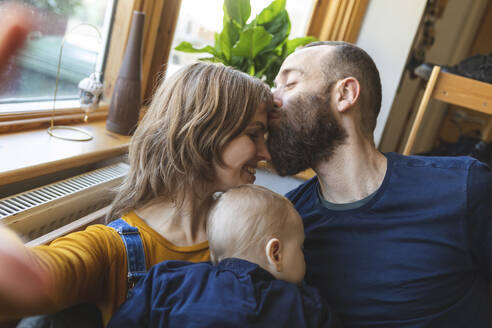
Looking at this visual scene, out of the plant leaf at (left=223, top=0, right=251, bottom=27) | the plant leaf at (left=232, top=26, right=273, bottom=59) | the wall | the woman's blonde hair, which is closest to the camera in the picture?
the woman's blonde hair

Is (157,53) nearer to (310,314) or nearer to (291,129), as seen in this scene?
(291,129)

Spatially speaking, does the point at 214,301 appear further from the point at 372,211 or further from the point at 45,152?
the point at 45,152

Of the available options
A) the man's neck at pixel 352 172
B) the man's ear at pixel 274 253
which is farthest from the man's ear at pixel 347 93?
the man's ear at pixel 274 253

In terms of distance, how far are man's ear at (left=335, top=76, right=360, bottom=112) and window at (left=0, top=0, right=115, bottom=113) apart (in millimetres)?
1004

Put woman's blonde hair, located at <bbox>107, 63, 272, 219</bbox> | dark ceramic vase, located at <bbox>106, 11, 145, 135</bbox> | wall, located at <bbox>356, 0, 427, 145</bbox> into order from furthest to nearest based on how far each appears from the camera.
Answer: wall, located at <bbox>356, 0, 427, 145</bbox> → dark ceramic vase, located at <bbox>106, 11, 145, 135</bbox> → woman's blonde hair, located at <bbox>107, 63, 272, 219</bbox>

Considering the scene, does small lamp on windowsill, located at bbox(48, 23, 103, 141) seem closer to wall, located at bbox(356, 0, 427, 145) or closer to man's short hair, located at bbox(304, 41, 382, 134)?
man's short hair, located at bbox(304, 41, 382, 134)

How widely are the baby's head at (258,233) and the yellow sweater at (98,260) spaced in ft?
0.39

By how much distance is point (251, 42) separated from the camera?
1.99 metres

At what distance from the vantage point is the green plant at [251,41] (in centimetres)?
200

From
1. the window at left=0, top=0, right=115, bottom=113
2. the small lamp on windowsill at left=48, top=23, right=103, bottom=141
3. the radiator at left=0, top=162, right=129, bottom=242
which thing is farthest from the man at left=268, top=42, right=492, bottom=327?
the window at left=0, top=0, right=115, bottom=113

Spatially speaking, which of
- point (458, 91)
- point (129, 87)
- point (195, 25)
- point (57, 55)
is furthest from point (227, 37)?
point (458, 91)

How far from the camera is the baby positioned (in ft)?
2.71

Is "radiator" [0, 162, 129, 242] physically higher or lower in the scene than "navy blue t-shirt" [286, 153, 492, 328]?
lower

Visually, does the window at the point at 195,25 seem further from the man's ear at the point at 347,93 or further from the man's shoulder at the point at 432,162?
the man's shoulder at the point at 432,162
